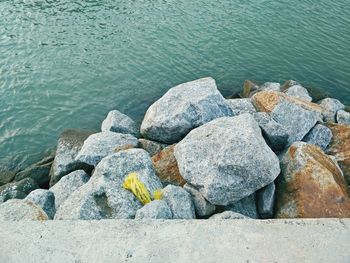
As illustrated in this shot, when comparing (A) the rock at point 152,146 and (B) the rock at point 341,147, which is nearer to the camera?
(B) the rock at point 341,147

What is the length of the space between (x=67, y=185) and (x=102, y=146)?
1.63 meters

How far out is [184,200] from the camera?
33.2ft

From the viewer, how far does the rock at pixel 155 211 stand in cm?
909

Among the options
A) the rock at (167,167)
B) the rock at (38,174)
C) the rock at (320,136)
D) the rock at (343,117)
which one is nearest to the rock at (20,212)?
the rock at (167,167)

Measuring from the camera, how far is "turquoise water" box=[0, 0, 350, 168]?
705 inches

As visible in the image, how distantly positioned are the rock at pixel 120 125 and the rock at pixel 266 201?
5.89m

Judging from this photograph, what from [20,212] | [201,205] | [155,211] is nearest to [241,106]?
[201,205]

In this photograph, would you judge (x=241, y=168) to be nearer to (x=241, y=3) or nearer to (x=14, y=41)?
(x=14, y=41)

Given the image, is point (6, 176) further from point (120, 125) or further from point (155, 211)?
point (155, 211)

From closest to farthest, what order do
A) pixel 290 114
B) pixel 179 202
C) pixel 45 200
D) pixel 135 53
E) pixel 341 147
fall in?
pixel 179 202
pixel 45 200
pixel 341 147
pixel 290 114
pixel 135 53

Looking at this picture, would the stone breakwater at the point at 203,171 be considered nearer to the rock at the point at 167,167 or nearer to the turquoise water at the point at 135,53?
the rock at the point at 167,167

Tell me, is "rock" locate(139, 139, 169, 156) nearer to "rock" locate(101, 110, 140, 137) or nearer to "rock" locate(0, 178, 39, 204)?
"rock" locate(101, 110, 140, 137)

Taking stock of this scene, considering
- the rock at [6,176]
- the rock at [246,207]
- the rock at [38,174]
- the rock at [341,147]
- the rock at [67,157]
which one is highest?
the rock at [341,147]

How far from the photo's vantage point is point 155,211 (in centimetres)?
913
